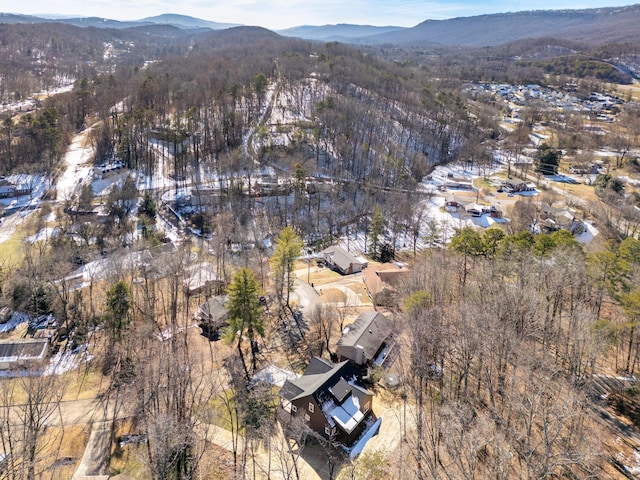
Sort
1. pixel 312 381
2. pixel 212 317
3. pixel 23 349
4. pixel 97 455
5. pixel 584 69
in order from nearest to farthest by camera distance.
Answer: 1. pixel 97 455
2. pixel 312 381
3. pixel 23 349
4. pixel 212 317
5. pixel 584 69

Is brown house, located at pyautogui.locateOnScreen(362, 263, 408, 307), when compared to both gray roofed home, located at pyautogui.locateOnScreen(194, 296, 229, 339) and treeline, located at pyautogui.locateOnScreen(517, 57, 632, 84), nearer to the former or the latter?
gray roofed home, located at pyautogui.locateOnScreen(194, 296, 229, 339)

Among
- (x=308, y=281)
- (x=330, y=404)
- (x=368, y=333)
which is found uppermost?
(x=368, y=333)

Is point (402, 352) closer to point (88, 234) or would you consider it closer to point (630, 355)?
point (630, 355)

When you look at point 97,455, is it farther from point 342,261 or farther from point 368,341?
point 342,261

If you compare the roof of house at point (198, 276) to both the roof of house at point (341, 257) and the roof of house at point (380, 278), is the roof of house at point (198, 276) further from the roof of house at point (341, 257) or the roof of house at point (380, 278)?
the roof of house at point (380, 278)

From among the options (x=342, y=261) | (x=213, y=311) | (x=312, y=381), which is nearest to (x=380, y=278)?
(x=342, y=261)

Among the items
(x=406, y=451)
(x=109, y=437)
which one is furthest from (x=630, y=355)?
(x=109, y=437)

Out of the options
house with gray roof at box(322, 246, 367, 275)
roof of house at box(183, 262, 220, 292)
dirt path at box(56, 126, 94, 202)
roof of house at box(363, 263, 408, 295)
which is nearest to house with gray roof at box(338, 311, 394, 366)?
roof of house at box(363, 263, 408, 295)
